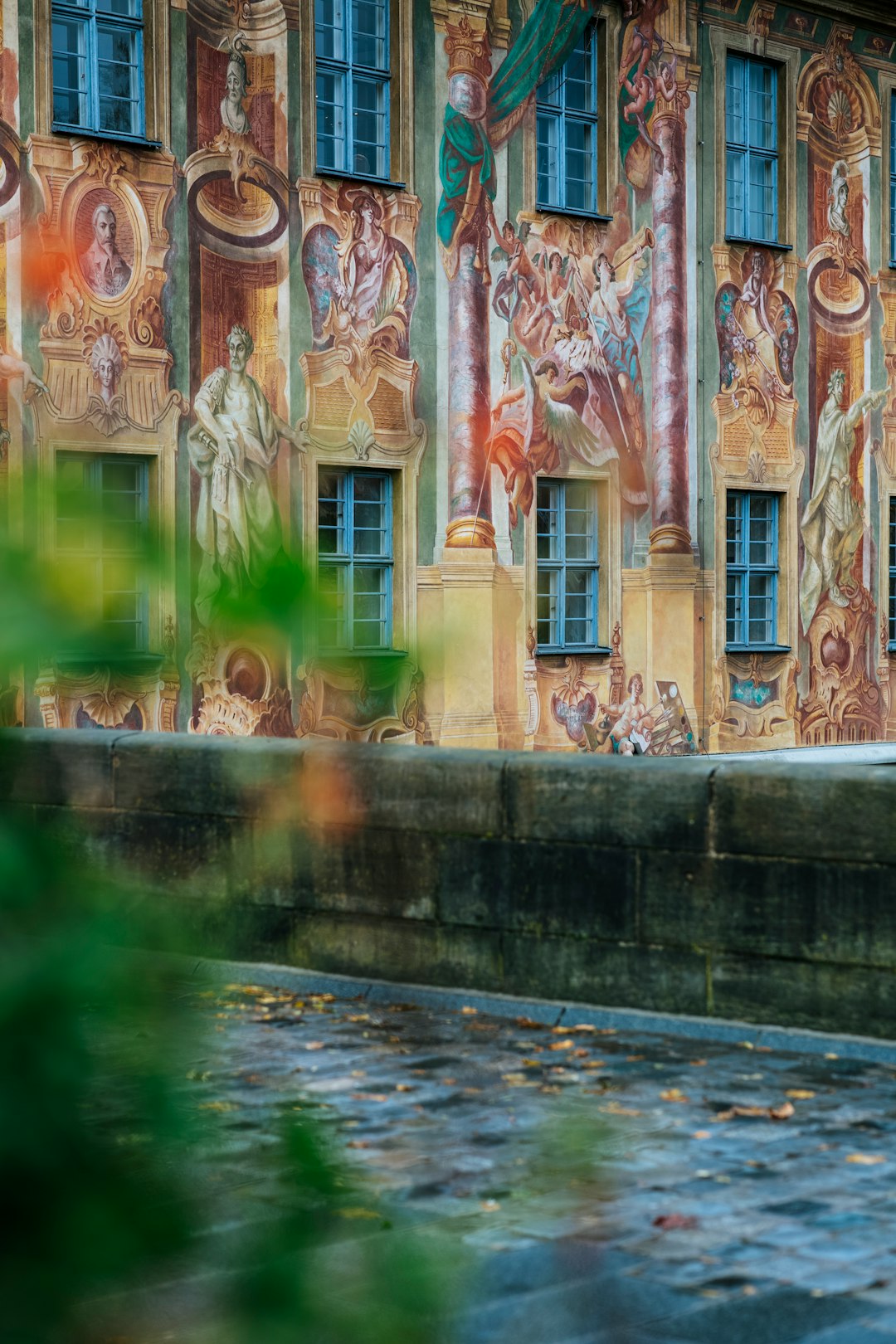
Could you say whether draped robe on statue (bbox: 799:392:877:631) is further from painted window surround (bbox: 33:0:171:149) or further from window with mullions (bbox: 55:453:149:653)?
window with mullions (bbox: 55:453:149:653)

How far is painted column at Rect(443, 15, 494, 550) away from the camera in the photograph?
17.6 metres

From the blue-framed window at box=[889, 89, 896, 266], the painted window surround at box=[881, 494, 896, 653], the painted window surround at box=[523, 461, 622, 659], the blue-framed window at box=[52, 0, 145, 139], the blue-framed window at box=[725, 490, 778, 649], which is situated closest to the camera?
the blue-framed window at box=[52, 0, 145, 139]

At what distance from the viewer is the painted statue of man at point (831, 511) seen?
21.4 meters

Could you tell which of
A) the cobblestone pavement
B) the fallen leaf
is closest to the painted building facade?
the cobblestone pavement

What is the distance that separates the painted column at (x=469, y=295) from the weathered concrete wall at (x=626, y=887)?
8.81 meters

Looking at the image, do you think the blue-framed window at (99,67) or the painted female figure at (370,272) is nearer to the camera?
the blue-framed window at (99,67)

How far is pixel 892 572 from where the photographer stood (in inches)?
894

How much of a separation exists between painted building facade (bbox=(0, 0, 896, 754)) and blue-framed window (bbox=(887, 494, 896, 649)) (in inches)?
2.1

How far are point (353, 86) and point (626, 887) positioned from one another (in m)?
10.4

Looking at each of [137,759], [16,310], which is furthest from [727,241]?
[16,310]

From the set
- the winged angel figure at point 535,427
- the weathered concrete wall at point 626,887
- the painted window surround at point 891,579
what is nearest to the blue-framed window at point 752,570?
the painted window surround at point 891,579

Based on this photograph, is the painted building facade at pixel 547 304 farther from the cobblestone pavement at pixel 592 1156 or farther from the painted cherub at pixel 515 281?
the cobblestone pavement at pixel 592 1156

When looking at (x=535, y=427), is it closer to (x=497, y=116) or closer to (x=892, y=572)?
(x=497, y=116)

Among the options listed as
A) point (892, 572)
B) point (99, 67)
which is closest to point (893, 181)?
point (892, 572)
